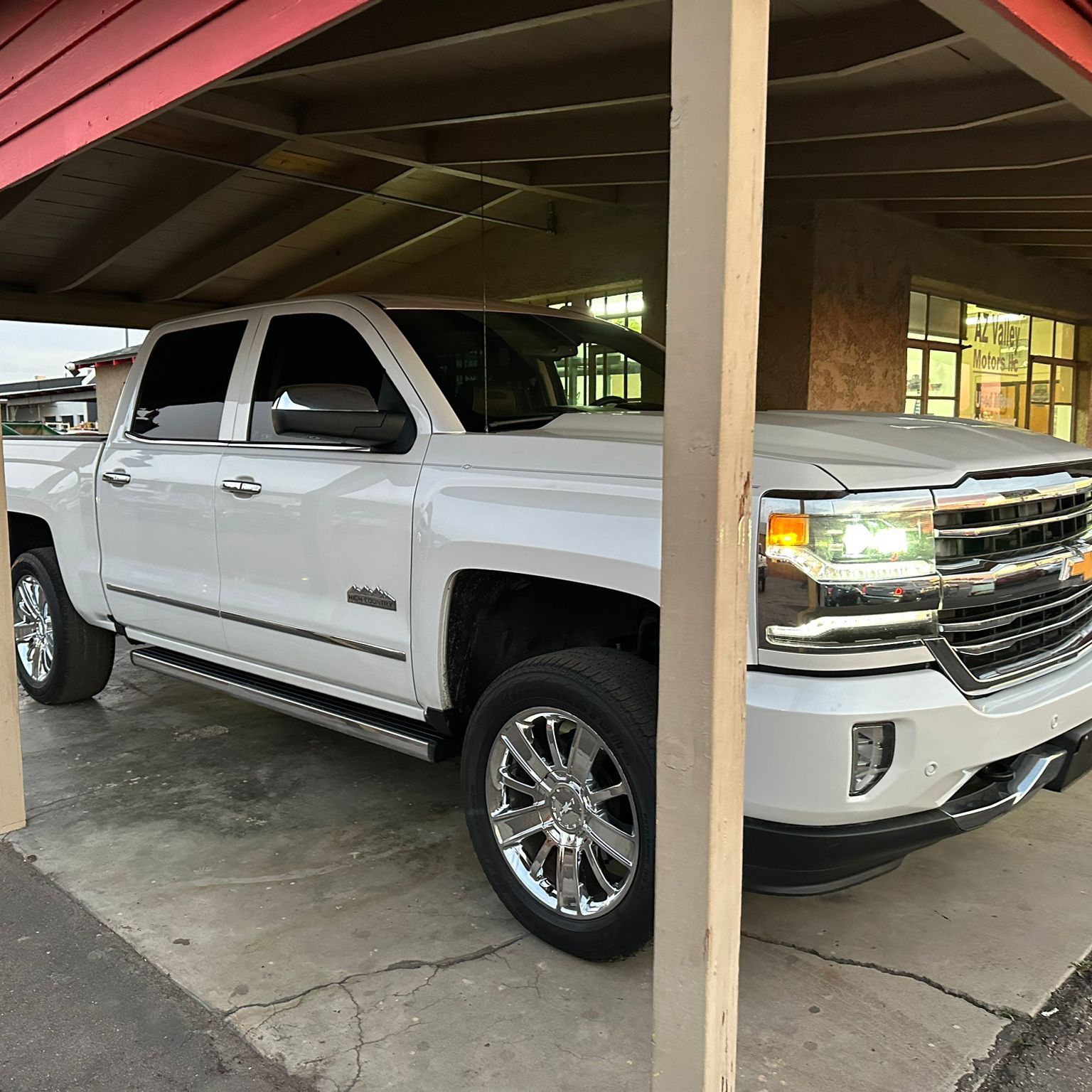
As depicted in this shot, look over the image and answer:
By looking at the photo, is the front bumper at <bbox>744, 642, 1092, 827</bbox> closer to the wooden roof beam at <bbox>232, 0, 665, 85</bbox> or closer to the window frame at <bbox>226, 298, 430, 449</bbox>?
the window frame at <bbox>226, 298, 430, 449</bbox>

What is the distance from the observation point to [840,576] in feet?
8.60

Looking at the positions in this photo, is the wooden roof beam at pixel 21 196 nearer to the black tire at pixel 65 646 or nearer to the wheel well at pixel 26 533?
the wheel well at pixel 26 533

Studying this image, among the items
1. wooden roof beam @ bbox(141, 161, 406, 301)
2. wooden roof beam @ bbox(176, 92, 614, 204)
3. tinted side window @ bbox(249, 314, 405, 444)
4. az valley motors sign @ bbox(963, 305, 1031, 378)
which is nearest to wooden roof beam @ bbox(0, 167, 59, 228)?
wooden roof beam @ bbox(141, 161, 406, 301)

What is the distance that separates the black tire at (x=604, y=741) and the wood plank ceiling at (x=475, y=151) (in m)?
2.15

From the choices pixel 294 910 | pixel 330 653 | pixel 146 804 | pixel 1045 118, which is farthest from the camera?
pixel 1045 118

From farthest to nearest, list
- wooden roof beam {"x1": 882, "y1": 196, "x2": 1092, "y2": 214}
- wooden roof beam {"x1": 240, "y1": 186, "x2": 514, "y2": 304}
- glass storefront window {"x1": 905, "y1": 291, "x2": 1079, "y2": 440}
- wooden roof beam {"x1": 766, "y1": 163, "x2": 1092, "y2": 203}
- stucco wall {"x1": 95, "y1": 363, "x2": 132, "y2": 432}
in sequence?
stucco wall {"x1": 95, "y1": 363, "x2": 132, "y2": 432}
glass storefront window {"x1": 905, "y1": 291, "x2": 1079, "y2": 440}
wooden roof beam {"x1": 240, "y1": 186, "x2": 514, "y2": 304}
wooden roof beam {"x1": 882, "y1": 196, "x2": 1092, "y2": 214}
wooden roof beam {"x1": 766, "y1": 163, "x2": 1092, "y2": 203}

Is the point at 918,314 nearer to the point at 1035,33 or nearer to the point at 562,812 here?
the point at 1035,33

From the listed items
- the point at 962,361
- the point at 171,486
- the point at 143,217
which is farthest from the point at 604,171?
the point at 962,361

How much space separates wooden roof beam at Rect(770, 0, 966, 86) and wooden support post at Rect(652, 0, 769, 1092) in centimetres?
280

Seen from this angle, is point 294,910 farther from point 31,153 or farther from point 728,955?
point 31,153

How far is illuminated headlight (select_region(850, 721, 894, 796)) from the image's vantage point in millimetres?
2582

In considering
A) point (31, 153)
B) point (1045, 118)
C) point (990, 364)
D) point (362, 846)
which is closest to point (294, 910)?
point (362, 846)

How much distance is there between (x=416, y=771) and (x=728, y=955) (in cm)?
293

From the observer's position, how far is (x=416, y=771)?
4.92 metres
